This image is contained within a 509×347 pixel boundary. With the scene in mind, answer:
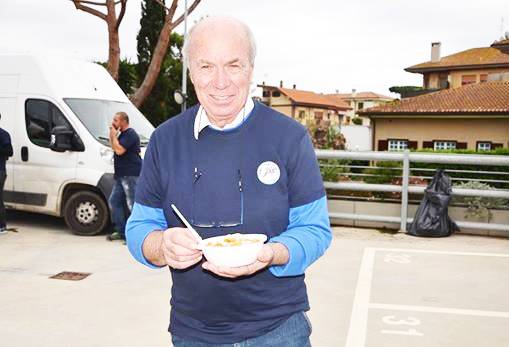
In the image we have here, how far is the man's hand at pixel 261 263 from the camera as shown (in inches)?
68.2

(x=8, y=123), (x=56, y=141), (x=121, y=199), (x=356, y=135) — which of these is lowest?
(x=121, y=199)

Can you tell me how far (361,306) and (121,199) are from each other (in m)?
4.14

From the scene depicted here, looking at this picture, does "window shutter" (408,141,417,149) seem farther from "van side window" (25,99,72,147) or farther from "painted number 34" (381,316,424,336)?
"painted number 34" (381,316,424,336)

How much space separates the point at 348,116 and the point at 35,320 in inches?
3915

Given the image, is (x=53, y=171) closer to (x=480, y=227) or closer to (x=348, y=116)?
(x=480, y=227)

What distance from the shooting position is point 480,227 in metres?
9.27

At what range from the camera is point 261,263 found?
1770mm

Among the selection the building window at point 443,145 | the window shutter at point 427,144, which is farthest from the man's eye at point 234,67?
the window shutter at point 427,144

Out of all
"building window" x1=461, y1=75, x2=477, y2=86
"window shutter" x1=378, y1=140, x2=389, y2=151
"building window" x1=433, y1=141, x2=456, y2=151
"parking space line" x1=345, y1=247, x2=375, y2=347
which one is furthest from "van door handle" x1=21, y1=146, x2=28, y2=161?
"building window" x1=461, y1=75, x2=477, y2=86

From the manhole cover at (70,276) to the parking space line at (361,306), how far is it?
3128 millimetres

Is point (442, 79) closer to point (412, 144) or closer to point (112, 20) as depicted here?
point (412, 144)

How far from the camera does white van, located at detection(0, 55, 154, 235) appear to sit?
29.1 feet

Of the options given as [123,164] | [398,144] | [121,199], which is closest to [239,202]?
[123,164]

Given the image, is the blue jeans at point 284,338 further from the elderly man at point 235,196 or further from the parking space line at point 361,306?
the parking space line at point 361,306
